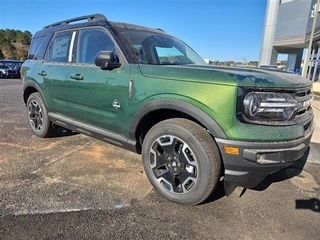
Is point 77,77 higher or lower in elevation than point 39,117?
higher

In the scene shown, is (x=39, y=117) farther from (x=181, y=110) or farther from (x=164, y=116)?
(x=181, y=110)

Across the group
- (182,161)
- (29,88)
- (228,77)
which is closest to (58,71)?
(29,88)

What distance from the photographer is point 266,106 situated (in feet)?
7.27

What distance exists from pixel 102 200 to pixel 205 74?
63.9 inches

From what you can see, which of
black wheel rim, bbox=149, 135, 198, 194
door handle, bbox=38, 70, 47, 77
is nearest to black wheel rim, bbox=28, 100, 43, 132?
door handle, bbox=38, 70, 47, 77

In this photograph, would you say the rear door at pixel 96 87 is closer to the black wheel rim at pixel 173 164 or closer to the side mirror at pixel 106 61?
the side mirror at pixel 106 61

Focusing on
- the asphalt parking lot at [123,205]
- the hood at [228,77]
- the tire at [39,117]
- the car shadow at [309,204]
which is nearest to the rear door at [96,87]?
the hood at [228,77]

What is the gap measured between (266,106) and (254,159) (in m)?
0.46

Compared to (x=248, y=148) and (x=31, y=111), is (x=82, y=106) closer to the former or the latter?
(x=31, y=111)

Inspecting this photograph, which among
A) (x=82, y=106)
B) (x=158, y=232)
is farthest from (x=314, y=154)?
(x=82, y=106)

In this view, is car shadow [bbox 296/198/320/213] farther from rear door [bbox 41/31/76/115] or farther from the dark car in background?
the dark car in background

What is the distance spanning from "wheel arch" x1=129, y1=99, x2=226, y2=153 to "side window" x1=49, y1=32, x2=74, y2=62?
165 centimetres

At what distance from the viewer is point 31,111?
482 cm

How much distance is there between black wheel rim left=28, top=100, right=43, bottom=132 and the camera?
4.61 metres
